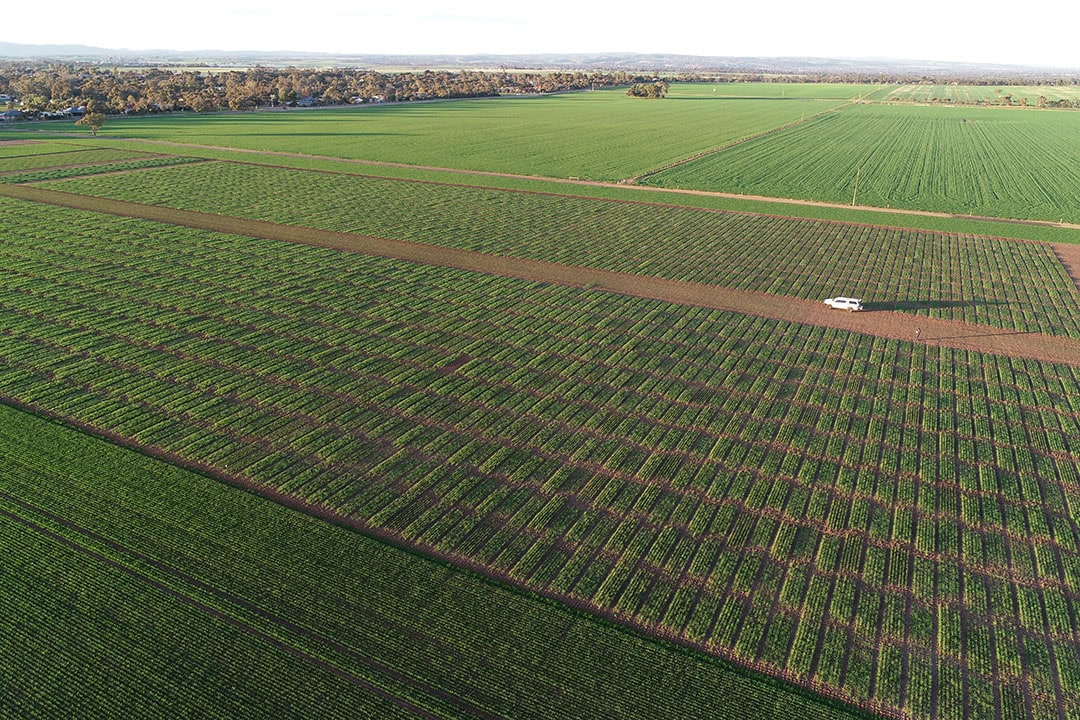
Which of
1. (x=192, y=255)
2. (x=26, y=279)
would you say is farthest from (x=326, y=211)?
(x=26, y=279)

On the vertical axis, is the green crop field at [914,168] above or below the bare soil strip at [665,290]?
above

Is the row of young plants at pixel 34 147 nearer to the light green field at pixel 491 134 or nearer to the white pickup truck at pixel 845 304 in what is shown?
the light green field at pixel 491 134

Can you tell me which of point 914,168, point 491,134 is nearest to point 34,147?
point 491,134

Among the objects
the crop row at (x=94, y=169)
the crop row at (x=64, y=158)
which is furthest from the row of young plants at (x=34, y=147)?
the crop row at (x=94, y=169)

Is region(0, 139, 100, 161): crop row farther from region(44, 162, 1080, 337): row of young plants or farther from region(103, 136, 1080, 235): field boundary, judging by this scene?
region(44, 162, 1080, 337): row of young plants

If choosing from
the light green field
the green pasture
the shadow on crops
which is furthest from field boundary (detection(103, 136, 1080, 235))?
the shadow on crops

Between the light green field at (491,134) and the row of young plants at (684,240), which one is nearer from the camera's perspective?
the row of young plants at (684,240)

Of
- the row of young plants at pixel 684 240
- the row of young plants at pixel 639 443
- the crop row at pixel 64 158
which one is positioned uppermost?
the crop row at pixel 64 158
